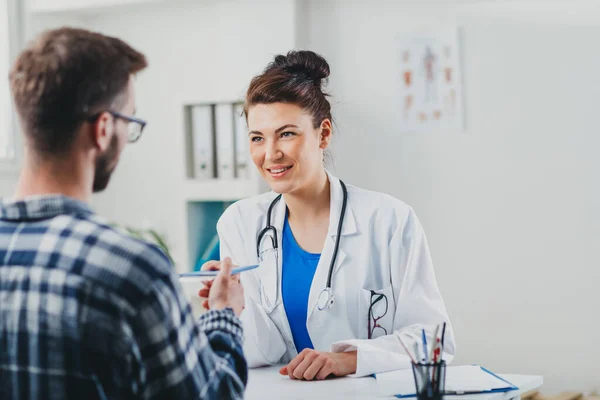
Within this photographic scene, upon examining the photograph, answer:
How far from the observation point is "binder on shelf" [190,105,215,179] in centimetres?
412

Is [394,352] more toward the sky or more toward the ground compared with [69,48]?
more toward the ground

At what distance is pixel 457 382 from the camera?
1833 mm

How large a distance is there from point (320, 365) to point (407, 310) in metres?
0.31

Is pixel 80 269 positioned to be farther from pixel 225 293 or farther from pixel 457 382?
pixel 457 382

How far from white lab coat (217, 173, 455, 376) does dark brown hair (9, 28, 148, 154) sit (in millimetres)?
1116

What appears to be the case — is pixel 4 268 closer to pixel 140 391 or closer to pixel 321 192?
pixel 140 391

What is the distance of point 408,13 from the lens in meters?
4.01

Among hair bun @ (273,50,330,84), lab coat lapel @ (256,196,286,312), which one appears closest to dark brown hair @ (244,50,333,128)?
hair bun @ (273,50,330,84)

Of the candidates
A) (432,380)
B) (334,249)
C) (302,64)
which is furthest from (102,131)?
(302,64)

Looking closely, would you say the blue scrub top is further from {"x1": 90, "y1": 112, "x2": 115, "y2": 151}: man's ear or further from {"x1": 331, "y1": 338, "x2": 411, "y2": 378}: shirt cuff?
{"x1": 90, "y1": 112, "x2": 115, "y2": 151}: man's ear

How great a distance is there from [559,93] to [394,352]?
2.11 m

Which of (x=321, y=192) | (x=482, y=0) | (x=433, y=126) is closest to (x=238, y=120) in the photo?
(x=433, y=126)

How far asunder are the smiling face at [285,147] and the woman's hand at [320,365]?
21.8 inches

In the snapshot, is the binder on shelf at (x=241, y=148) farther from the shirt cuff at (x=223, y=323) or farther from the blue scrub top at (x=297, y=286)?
the shirt cuff at (x=223, y=323)
